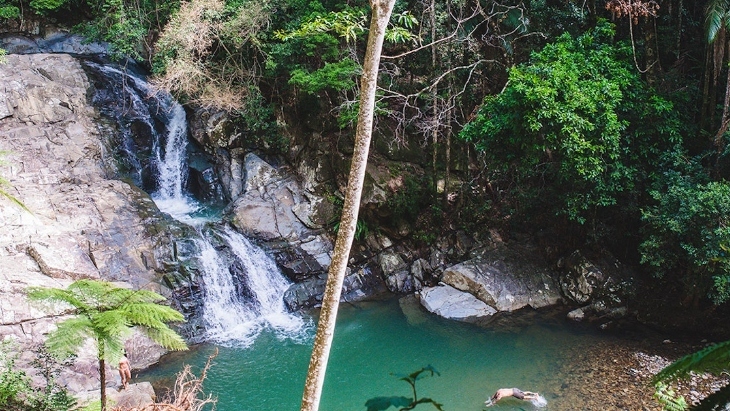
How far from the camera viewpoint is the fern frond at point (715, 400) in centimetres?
162

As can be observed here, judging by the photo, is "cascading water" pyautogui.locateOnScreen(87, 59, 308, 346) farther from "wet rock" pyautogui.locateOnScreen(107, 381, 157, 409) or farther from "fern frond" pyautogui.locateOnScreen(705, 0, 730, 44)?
"fern frond" pyautogui.locateOnScreen(705, 0, 730, 44)

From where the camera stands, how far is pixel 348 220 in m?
4.51

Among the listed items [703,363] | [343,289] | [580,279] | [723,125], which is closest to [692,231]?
[723,125]

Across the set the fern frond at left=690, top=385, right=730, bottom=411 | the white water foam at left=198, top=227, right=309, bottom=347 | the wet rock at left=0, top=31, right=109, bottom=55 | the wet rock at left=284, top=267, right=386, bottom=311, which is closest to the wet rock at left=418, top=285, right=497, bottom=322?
the wet rock at left=284, top=267, right=386, bottom=311

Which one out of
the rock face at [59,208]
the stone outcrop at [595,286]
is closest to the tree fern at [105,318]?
the rock face at [59,208]

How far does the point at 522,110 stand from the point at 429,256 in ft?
17.2

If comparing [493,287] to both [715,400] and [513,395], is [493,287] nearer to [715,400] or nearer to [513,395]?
[513,395]

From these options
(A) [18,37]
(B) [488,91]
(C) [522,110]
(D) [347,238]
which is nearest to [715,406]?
(D) [347,238]

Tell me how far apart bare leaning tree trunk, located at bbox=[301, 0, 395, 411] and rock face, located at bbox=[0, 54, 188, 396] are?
6610 mm

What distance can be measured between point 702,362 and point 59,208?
12.6 metres

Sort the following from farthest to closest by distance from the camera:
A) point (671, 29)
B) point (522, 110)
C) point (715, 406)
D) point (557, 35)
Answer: point (557, 35), point (671, 29), point (522, 110), point (715, 406)

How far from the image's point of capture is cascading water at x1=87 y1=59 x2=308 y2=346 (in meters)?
11.7

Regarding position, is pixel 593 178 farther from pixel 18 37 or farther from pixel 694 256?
pixel 18 37

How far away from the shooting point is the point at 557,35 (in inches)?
491
